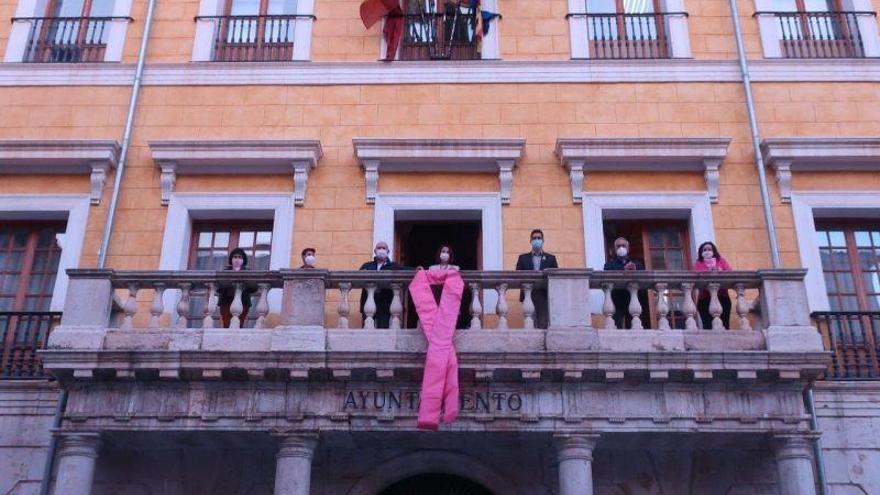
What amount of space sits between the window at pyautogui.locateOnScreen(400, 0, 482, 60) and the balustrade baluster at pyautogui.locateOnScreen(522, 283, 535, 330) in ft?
16.5

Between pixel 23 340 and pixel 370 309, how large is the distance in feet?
17.2

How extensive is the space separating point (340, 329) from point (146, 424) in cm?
255

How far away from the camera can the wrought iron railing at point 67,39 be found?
50.1 ft

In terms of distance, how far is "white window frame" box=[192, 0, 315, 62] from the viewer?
1508 cm

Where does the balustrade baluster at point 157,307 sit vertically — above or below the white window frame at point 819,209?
below

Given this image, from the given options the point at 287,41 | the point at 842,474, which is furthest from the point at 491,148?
the point at 842,474

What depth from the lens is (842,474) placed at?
12.0 metres

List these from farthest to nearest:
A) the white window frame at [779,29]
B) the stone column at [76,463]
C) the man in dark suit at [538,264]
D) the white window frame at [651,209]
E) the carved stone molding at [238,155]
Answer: the white window frame at [779,29], the carved stone molding at [238,155], the white window frame at [651,209], the man in dark suit at [538,264], the stone column at [76,463]

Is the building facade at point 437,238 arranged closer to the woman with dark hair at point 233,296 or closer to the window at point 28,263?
the window at point 28,263

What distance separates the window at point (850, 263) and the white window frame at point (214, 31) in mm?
8507

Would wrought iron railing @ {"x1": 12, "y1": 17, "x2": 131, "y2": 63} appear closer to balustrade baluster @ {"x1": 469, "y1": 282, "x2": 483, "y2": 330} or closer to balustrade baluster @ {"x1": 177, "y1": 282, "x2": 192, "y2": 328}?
balustrade baluster @ {"x1": 177, "y1": 282, "x2": 192, "y2": 328}

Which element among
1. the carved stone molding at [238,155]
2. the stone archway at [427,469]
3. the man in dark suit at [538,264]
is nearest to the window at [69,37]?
the carved stone molding at [238,155]

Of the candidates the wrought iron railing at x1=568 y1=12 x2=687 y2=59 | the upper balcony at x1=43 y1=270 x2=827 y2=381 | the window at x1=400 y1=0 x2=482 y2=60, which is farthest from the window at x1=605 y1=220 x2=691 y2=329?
the window at x1=400 y1=0 x2=482 y2=60

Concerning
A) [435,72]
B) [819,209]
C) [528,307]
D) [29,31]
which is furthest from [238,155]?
[819,209]
